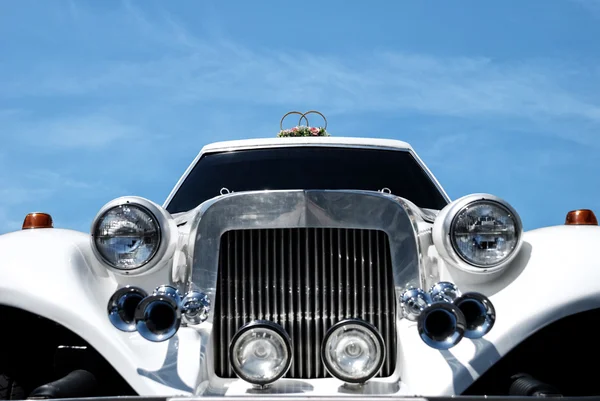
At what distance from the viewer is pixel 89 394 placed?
351 cm

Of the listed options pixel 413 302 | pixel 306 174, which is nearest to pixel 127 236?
pixel 413 302

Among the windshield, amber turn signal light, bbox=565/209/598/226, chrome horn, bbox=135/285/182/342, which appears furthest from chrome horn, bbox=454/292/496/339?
the windshield

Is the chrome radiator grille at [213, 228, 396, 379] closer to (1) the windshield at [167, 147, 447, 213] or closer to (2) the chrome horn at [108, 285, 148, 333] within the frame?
(2) the chrome horn at [108, 285, 148, 333]

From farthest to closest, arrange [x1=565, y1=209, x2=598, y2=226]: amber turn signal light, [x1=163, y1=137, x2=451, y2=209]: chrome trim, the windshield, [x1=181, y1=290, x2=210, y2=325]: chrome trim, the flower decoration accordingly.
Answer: the flower decoration, [x1=163, y1=137, x2=451, y2=209]: chrome trim, the windshield, [x1=565, y1=209, x2=598, y2=226]: amber turn signal light, [x1=181, y1=290, x2=210, y2=325]: chrome trim

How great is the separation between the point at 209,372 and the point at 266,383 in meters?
0.39

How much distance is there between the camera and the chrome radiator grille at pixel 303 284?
11.9ft

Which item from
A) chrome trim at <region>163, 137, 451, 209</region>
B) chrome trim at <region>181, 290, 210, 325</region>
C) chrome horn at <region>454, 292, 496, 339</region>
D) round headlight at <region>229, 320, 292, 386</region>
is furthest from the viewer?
chrome trim at <region>163, 137, 451, 209</region>

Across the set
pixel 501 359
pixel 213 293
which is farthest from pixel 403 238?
pixel 213 293

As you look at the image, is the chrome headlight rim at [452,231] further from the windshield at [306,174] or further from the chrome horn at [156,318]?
the windshield at [306,174]

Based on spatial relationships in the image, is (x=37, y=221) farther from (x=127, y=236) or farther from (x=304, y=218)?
(x=304, y=218)

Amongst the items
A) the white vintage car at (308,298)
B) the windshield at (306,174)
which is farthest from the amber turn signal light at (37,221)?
the windshield at (306,174)

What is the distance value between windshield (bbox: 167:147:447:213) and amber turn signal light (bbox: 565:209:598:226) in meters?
1.33

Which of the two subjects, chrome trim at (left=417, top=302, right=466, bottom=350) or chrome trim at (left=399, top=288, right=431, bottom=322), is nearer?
chrome trim at (left=417, top=302, right=466, bottom=350)

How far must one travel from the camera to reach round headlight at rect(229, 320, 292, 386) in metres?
3.21
